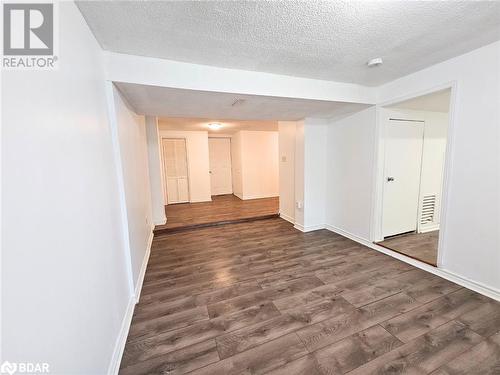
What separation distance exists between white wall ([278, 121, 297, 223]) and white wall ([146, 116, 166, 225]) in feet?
8.54

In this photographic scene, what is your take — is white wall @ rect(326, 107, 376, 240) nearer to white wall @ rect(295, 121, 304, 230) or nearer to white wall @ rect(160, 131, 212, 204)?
white wall @ rect(295, 121, 304, 230)

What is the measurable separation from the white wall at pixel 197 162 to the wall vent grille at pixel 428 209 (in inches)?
209

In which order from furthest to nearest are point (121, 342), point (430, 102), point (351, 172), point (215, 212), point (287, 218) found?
point (215, 212), point (287, 218), point (351, 172), point (430, 102), point (121, 342)

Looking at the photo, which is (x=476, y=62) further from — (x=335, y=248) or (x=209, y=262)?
(x=209, y=262)

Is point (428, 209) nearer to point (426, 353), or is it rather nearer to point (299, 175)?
point (299, 175)

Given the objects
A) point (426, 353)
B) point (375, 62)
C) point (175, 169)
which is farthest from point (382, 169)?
point (175, 169)

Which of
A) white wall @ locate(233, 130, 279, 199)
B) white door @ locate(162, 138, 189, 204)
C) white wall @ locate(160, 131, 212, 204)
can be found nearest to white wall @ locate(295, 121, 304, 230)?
white wall @ locate(233, 130, 279, 199)

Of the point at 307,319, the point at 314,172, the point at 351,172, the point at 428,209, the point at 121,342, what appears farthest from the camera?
the point at 314,172

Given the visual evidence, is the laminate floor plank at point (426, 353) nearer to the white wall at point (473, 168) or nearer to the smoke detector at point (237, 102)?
the white wall at point (473, 168)

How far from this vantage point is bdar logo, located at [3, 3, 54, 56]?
2.42 feet

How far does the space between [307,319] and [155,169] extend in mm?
3802

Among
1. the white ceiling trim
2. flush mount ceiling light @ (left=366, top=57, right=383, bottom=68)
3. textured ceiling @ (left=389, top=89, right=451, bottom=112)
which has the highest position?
flush mount ceiling light @ (left=366, top=57, right=383, bottom=68)

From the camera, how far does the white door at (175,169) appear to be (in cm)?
613

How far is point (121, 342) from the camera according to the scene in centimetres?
152
